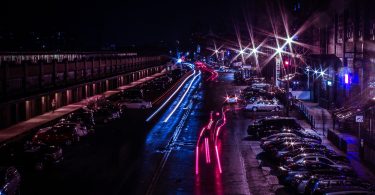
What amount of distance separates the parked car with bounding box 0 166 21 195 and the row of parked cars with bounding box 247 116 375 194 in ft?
32.6

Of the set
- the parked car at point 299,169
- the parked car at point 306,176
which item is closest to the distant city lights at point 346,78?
the parked car at point 299,169

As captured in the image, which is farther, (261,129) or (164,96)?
(164,96)

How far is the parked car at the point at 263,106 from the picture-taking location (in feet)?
165

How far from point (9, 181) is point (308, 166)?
1126 centimetres

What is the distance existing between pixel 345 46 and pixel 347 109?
26.4ft

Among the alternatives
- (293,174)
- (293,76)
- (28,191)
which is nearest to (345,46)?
(293,76)

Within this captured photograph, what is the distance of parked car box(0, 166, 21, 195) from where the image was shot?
18500 mm

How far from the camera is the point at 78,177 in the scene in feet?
77.9

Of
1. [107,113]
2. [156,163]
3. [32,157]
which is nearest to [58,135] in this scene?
[32,157]

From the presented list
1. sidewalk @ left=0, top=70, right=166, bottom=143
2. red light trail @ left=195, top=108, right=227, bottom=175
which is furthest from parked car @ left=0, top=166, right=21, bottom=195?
sidewalk @ left=0, top=70, right=166, bottom=143

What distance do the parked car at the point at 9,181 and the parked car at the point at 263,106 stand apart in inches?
1275

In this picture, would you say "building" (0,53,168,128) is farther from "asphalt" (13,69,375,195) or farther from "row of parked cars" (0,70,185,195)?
"asphalt" (13,69,375,195)

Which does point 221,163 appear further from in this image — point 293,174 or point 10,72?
point 10,72

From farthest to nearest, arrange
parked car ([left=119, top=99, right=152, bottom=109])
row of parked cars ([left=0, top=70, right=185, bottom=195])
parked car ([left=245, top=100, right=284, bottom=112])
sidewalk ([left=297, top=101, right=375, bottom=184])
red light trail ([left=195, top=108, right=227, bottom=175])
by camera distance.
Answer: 1. parked car ([left=119, top=99, right=152, bottom=109])
2. parked car ([left=245, top=100, right=284, bottom=112])
3. red light trail ([left=195, top=108, right=227, bottom=175])
4. sidewalk ([left=297, top=101, right=375, bottom=184])
5. row of parked cars ([left=0, top=70, right=185, bottom=195])
